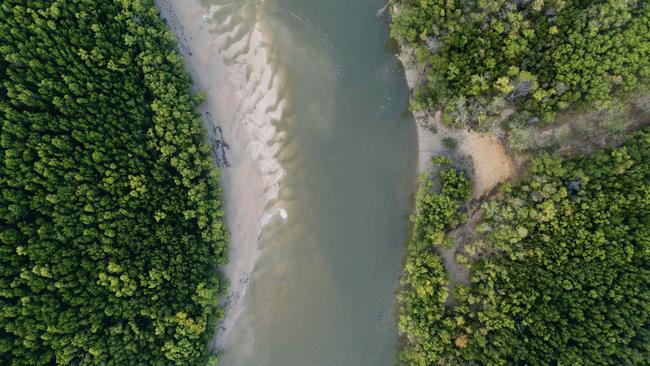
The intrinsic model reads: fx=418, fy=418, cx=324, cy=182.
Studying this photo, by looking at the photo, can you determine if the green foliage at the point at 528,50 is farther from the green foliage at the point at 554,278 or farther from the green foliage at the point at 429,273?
the green foliage at the point at 429,273

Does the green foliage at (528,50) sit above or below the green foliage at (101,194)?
above

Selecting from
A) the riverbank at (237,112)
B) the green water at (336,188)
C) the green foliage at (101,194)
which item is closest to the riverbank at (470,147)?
the green water at (336,188)

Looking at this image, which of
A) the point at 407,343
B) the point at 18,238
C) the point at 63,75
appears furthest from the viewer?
the point at 407,343

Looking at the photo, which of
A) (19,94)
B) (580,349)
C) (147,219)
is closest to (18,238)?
(147,219)

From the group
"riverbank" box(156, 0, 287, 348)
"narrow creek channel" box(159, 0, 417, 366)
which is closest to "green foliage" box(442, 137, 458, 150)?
"narrow creek channel" box(159, 0, 417, 366)

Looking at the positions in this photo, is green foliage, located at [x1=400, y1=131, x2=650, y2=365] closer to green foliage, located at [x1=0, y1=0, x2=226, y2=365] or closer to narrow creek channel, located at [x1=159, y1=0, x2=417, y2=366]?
narrow creek channel, located at [x1=159, y1=0, x2=417, y2=366]

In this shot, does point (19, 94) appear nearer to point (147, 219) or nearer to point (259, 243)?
point (147, 219)

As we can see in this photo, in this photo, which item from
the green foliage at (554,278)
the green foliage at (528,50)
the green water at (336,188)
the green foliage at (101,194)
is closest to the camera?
the green foliage at (101,194)
